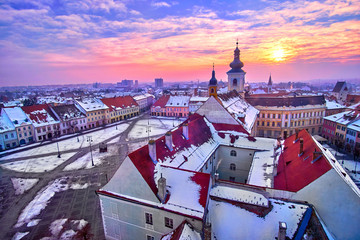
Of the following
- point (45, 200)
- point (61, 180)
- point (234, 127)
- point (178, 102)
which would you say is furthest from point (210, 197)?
point (178, 102)

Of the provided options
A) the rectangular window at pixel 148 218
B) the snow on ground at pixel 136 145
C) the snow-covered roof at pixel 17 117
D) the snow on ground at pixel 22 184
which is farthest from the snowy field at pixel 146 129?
the rectangular window at pixel 148 218

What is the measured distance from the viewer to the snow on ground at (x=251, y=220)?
14758 millimetres

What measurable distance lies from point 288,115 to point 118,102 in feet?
220

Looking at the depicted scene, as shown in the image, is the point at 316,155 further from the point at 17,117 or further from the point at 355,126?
the point at 17,117

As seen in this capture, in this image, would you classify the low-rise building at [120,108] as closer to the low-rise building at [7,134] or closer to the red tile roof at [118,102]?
the red tile roof at [118,102]

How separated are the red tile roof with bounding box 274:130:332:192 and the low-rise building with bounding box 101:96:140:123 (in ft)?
230

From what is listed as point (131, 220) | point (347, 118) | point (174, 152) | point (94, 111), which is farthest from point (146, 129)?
point (347, 118)

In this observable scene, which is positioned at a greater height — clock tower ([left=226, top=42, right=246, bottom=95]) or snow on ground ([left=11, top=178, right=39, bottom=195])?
clock tower ([left=226, top=42, right=246, bottom=95])

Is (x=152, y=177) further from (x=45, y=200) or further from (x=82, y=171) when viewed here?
(x=82, y=171)

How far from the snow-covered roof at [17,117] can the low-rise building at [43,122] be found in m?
1.08

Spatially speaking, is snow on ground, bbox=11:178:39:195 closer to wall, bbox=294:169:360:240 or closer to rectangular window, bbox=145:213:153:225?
rectangular window, bbox=145:213:153:225

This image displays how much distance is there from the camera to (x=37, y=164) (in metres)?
41.7

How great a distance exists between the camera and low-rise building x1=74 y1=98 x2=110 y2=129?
239 ft

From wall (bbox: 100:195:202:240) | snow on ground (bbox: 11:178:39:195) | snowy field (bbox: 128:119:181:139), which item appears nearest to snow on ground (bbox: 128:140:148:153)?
snowy field (bbox: 128:119:181:139)
